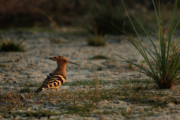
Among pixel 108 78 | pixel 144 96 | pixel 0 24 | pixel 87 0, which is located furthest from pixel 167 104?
pixel 0 24

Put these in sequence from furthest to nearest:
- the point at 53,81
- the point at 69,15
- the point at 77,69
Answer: the point at 69,15 < the point at 77,69 < the point at 53,81

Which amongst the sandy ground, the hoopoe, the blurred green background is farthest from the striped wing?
the blurred green background

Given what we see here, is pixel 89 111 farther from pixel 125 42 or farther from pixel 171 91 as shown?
pixel 125 42

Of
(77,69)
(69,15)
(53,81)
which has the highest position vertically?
(69,15)

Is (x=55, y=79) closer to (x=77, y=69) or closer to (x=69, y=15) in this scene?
(x=77, y=69)

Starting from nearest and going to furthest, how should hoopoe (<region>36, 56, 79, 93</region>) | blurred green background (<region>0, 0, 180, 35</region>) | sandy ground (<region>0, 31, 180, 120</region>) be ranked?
sandy ground (<region>0, 31, 180, 120</region>), hoopoe (<region>36, 56, 79, 93</region>), blurred green background (<region>0, 0, 180, 35</region>)

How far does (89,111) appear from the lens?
101 inches

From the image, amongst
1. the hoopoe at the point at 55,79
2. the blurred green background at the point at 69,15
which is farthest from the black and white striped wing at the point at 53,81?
the blurred green background at the point at 69,15

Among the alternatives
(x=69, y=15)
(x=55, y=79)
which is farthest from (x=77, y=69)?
(x=69, y=15)

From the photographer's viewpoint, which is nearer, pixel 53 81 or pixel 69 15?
pixel 53 81

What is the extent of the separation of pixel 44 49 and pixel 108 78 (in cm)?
310

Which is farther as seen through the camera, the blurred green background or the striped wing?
the blurred green background

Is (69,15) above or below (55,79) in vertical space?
above

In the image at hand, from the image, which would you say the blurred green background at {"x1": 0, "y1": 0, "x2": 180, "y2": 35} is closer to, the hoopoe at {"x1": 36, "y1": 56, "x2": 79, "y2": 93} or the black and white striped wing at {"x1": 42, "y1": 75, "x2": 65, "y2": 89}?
the hoopoe at {"x1": 36, "y1": 56, "x2": 79, "y2": 93}
